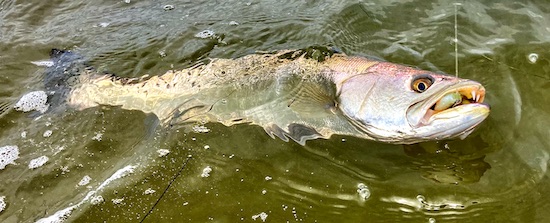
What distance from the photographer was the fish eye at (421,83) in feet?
10.4

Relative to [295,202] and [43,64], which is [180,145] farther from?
[43,64]

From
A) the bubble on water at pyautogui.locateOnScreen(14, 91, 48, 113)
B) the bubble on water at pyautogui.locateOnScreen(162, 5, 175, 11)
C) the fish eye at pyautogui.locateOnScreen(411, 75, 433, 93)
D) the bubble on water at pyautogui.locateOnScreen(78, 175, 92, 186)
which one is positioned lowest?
the bubble on water at pyautogui.locateOnScreen(78, 175, 92, 186)

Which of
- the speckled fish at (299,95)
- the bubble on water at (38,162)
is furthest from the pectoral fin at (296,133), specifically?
the bubble on water at (38,162)

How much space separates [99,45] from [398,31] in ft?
9.93

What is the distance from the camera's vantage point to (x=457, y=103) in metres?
3.06

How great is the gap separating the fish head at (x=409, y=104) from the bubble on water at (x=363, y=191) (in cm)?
36

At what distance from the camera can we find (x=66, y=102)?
4.24 m

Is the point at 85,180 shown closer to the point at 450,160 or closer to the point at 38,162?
the point at 38,162

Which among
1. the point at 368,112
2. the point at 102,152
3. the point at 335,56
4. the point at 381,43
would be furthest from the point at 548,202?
the point at 102,152

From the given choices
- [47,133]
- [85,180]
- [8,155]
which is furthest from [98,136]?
[8,155]

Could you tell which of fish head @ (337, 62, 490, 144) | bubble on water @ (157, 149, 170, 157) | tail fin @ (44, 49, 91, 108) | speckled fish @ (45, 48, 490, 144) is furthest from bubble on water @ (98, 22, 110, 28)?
fish head @ (337, 62, 490, 144)

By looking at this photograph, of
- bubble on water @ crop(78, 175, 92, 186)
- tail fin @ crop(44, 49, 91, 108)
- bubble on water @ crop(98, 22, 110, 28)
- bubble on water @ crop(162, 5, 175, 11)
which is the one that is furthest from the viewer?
bubble on water @ crop(162, 5, 175, 11)

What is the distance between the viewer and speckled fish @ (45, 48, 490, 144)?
3074 millimetres

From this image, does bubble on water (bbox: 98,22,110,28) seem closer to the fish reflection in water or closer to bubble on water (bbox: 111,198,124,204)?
bubble on water (bbox: 111,198,124,204)
